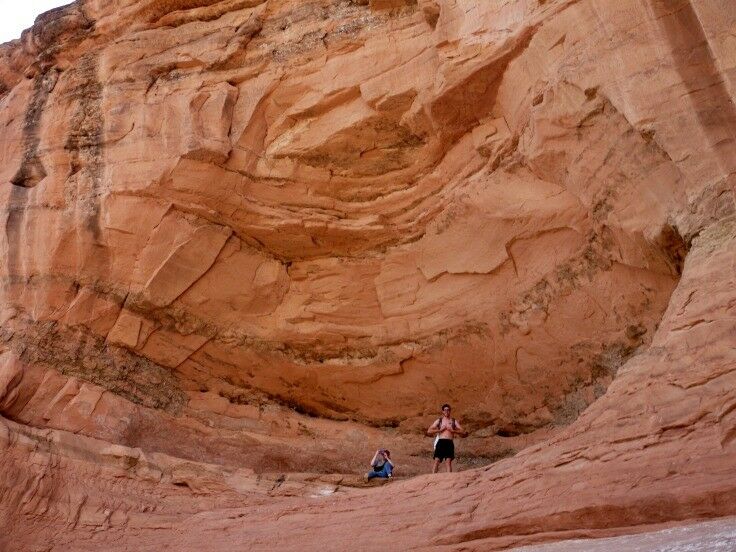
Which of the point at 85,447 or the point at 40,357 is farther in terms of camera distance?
the point at 40,357

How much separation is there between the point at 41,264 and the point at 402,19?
211 inches

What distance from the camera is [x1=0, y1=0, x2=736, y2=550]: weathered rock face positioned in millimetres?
8930

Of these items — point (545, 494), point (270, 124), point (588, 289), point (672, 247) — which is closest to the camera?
point (545, 494)

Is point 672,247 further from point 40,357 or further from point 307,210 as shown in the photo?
point 40,357

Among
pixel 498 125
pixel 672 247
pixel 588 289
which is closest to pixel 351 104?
pixel 498 125

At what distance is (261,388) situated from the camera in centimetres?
1173

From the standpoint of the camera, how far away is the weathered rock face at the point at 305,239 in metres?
8.93

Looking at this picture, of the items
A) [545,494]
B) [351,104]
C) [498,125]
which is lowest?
[545,494]

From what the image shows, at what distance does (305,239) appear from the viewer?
37.2 ft

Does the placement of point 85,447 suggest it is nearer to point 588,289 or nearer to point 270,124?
point 270,124

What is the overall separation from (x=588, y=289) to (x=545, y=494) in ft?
12.1

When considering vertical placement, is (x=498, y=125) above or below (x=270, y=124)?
below

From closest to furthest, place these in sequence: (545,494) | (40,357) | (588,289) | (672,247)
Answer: (545,494)
(672,247)
(588,289)
(40,357)

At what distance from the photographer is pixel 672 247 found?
26.7ft
